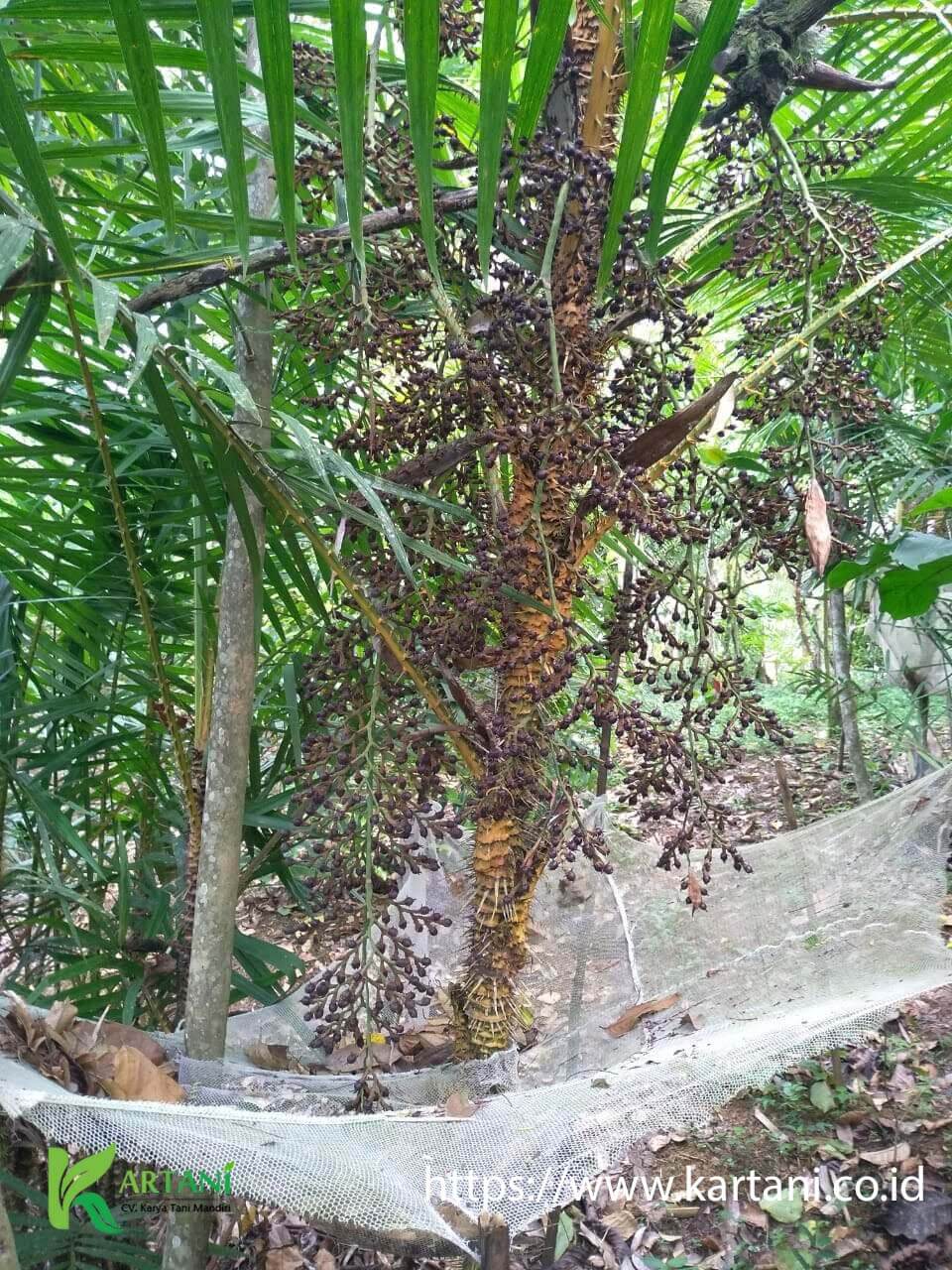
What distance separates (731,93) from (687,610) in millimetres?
561

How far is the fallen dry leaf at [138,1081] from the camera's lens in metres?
1.05

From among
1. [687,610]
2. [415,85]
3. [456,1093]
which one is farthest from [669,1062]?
[415,85]

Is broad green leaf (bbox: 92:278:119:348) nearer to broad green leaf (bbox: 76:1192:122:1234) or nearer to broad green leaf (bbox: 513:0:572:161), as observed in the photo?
broad green leaf (bbox: 513:0:572:161)

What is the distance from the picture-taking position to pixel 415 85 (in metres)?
0.72

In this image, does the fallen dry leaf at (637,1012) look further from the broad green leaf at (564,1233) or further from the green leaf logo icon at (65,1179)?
the green leaf logo icon at (65,1179)

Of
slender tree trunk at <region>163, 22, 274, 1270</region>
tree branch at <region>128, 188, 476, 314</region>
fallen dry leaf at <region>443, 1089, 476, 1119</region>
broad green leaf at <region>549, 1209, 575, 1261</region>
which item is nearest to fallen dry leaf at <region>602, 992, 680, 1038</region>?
fallen dry leaf at <region>443, 1089, 476, 1119</region>

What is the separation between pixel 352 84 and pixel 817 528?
1.98 ft

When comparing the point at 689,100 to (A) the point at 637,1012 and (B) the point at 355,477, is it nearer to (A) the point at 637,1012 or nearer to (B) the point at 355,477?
(B) the point at 355,477

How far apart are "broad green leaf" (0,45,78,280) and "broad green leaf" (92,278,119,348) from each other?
0.14 ft

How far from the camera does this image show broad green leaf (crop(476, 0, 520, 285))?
701mm

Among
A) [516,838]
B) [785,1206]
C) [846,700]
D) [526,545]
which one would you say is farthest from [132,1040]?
[846,700]

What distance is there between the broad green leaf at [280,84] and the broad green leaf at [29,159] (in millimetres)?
187

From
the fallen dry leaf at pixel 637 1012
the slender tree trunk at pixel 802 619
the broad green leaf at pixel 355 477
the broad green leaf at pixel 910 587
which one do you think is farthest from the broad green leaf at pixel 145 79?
the slender tree trunk at pixel 802 619

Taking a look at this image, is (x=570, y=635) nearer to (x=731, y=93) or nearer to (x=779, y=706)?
(x=731, y=93)
